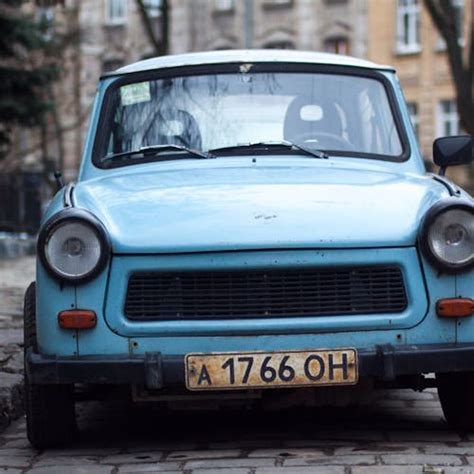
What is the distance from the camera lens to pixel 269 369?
221 inches

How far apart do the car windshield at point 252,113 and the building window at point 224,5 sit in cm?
Answer: 4583

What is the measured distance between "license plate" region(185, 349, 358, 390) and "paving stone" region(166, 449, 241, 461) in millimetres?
355

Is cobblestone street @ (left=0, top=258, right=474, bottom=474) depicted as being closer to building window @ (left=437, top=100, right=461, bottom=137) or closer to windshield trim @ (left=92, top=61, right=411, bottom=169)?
windshield trim @ (left=92, top=61, right=411, bottom=169)

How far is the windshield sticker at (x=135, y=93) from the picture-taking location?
7285 mm

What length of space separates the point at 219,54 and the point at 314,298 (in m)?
2.21

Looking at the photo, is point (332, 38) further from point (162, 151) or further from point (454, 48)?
point (162, 151)

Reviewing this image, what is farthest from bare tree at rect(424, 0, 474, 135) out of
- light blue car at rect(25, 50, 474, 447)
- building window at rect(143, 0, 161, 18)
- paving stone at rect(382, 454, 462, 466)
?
paving stone at rect(382, 454, 462, 466)

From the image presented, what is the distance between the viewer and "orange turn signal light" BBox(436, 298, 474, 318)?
18.9ft

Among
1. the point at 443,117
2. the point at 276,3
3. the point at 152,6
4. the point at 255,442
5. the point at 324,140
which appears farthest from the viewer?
the point at 276,3

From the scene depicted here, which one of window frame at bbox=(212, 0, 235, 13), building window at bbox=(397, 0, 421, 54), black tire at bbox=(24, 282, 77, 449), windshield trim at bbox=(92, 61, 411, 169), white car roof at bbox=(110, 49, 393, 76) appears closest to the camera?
black tire at bbox=(24, 282, 77, 449)

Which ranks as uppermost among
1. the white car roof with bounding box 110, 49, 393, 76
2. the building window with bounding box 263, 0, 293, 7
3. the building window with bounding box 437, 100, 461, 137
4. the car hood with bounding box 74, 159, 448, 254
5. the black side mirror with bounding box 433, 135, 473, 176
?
the building window with bounding box 263, 0, 293, 7

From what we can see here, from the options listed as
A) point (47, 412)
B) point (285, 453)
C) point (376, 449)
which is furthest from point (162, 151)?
point (376, 449)

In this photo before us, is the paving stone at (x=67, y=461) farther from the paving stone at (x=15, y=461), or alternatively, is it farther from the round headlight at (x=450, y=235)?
the round headlight at (x=450, y=235)

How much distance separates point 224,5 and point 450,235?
157ft
